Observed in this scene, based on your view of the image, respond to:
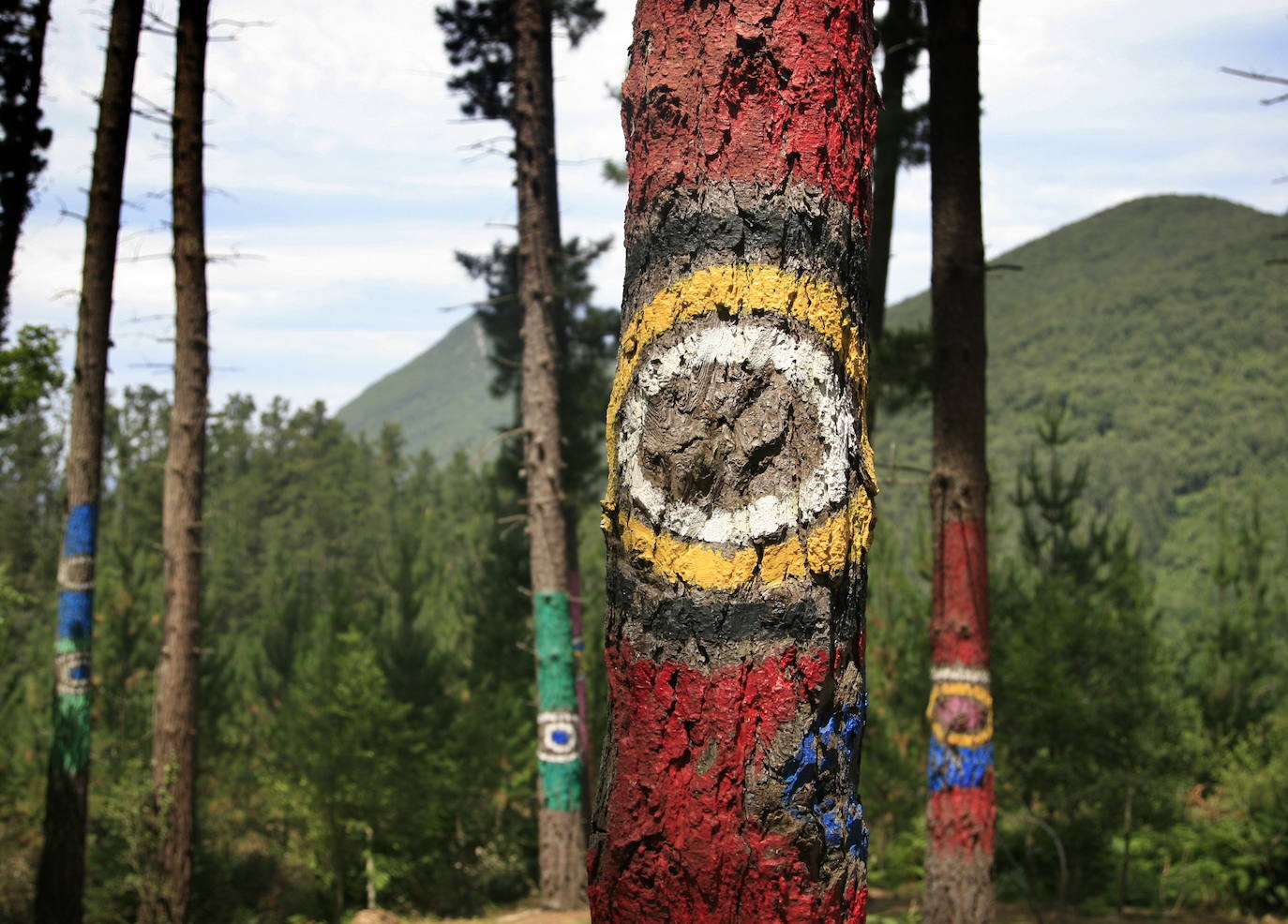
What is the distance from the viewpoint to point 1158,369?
8394 centimetres

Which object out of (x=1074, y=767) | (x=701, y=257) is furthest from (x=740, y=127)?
Result: (x=1074, y=767)

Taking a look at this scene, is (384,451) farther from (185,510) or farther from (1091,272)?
(1091,272)

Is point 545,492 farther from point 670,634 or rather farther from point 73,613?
point 670,634

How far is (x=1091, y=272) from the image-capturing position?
373ft

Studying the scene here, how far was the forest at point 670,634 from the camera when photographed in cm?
134

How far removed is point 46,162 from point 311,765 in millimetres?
6711

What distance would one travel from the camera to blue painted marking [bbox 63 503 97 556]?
7.40 m

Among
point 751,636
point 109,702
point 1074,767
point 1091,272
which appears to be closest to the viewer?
point 751,636

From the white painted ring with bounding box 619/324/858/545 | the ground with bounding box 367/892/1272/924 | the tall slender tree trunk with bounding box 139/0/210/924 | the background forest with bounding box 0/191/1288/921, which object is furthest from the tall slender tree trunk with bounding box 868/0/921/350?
the white painted ring with bounding box 619/324/858/545

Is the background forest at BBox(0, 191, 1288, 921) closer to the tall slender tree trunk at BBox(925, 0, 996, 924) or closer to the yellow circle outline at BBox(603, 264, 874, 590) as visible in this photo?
the tall slender tree trunk at BBox(925, 0, 996, 924)

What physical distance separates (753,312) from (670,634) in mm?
423

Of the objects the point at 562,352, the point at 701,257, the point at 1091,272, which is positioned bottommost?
the point at 701,257

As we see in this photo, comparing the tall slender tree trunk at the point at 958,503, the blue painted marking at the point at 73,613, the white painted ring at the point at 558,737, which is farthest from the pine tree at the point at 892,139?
the blue painted marking at the point at 73,613

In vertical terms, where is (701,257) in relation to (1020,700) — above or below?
above
